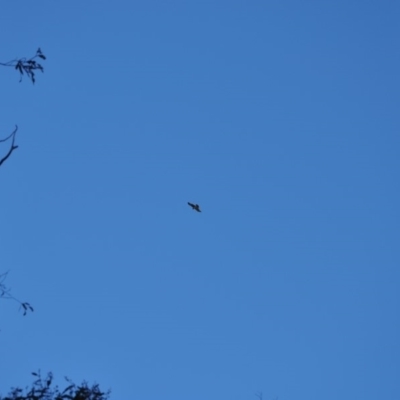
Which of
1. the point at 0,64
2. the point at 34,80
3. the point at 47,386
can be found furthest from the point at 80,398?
the point at 0,64

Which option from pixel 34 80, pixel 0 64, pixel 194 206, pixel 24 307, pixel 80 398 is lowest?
pixel 24 307

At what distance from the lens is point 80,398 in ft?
55.0

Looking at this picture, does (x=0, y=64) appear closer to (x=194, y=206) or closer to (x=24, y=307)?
(x=24, y=307)

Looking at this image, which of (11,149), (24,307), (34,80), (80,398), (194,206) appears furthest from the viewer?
(194,206)

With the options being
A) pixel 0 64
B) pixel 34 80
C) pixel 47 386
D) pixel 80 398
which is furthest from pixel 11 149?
pixel 47 386

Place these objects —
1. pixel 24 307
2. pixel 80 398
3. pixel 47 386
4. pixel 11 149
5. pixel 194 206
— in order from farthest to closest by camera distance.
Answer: pixel 194 206, pixel 47 386, pixel 80 398, pixel 24 307, pixel 11 149

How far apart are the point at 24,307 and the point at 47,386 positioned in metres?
12.0

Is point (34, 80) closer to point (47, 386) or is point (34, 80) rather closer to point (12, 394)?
point (47, 386)

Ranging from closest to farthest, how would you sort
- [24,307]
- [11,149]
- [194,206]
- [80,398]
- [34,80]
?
[11,149] < [24,307] < [34,80] < [80,398] < [194,206]

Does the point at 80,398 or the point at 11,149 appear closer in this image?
the point at 11,149

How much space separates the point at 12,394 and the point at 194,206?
1127 cm

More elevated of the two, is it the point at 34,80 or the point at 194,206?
the point at 194,206

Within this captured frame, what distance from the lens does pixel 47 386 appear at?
18.9 metres

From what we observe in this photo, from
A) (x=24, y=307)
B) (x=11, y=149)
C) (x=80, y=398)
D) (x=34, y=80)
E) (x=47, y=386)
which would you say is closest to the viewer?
(x=11, y=149)
